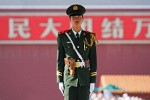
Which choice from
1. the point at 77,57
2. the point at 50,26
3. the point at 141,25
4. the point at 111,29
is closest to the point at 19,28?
the point at 50,26

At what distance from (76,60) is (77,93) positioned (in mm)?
269

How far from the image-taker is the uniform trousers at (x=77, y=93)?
4445mm

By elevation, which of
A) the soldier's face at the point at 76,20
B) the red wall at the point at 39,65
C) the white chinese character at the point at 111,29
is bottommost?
the red wall at the point at 39,65

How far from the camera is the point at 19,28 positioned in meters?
7.23

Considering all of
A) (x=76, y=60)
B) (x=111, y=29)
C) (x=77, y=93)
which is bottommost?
(x=77, y=93)

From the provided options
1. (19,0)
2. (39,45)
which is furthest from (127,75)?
(19,0)

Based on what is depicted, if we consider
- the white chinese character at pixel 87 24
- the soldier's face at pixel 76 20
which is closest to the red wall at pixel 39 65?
the white chinese character at pixel 87 24

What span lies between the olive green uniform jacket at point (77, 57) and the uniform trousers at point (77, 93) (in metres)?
0.04

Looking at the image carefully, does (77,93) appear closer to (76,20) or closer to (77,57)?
(77,57)

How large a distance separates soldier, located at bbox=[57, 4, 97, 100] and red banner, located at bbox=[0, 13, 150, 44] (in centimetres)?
267

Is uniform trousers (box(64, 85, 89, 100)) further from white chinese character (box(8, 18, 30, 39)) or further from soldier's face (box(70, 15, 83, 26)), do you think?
white chinese character (box(8, 18, 30, 39))

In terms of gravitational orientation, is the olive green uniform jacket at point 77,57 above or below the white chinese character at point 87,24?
below

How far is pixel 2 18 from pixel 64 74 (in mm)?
2839

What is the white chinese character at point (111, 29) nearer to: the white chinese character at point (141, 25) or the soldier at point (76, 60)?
the white chinese character at point (141, 25)
